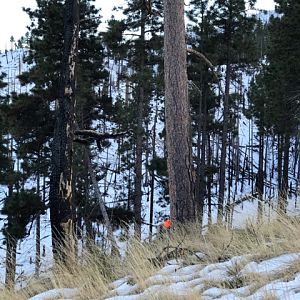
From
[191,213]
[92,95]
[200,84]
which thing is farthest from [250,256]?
[200,84]

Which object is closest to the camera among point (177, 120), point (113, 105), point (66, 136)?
point (66, 136)

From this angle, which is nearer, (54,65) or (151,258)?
(151,258)

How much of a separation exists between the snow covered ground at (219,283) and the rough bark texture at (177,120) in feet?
8.81

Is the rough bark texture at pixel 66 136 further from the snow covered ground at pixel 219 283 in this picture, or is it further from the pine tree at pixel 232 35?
the pine tree at pixel 232 35

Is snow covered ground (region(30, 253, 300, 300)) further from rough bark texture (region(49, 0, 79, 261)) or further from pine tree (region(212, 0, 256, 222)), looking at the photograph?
pine tree (region(212, 0, 256, 222))

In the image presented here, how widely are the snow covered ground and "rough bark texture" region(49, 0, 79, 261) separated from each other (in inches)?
84.0

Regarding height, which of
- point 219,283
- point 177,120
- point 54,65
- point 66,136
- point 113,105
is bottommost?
point 219,283

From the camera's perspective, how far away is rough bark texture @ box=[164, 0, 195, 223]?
6852 mm

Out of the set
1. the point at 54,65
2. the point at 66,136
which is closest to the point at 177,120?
the point at 66,136

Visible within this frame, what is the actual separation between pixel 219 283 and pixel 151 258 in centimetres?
115

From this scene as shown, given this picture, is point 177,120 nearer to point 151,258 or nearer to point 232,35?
point 151,258

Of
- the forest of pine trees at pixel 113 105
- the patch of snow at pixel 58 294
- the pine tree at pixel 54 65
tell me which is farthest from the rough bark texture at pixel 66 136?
the pine tree at pixel 54 65

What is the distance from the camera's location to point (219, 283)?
3402mm

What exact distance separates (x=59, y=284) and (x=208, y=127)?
21154mm
